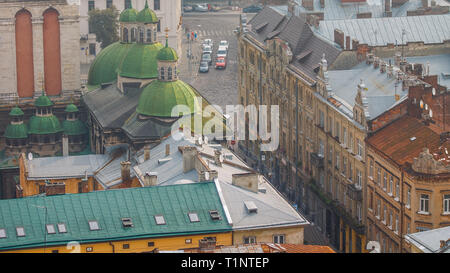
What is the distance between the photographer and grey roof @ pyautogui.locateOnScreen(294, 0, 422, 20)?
132m

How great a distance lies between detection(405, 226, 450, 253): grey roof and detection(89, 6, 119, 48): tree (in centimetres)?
12200

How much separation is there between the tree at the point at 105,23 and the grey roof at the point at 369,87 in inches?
3250

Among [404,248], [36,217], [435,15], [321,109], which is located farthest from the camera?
[435,15]

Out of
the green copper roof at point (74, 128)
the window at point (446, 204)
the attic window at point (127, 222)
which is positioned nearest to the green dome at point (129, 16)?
the green copper roof at point (74, 128)

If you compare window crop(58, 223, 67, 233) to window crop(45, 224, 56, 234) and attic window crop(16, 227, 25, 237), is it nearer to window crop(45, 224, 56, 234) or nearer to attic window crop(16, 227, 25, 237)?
window crop(45, 224, 56, 234)

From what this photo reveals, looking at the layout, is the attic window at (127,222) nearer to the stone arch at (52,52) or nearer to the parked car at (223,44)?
the stone arch at (52,52)

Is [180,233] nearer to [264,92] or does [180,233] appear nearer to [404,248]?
[404,248]

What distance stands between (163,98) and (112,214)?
123ft

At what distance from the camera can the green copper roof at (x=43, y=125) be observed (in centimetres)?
11919

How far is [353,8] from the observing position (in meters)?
135

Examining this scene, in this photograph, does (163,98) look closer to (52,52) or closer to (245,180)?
(52,52)

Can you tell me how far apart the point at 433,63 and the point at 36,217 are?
54.9 metres

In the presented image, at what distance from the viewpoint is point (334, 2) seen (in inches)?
5330
